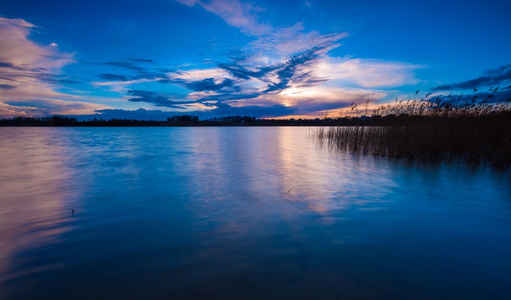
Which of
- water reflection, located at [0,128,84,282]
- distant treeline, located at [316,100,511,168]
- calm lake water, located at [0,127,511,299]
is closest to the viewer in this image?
calm lake water, located at [0,127,511,299]

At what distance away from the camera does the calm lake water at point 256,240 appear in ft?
9.11

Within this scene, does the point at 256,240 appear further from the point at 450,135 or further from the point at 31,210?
the point at 450,135

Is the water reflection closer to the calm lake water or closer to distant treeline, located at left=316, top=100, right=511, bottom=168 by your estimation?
the calm lake water

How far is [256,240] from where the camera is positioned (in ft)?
13.1

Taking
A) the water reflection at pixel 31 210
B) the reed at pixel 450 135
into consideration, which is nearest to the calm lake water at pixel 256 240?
the water reflection at pixel 31 210

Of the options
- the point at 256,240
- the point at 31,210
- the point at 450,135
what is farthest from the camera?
the point at 450,135

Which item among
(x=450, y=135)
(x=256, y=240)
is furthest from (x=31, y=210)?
(x=450, y=135)

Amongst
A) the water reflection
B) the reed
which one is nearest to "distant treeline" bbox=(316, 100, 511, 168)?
the reed

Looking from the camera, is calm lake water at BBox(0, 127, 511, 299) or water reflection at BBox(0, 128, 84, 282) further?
water reflection at BBox(0, 128, 84, 282)

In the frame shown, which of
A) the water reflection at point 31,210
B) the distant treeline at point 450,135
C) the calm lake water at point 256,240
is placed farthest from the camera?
the distant treeline at point 450,135

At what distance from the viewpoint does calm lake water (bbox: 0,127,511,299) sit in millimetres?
2777

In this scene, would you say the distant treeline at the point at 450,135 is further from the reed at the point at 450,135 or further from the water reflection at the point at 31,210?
the water reflection at the point at 31,210

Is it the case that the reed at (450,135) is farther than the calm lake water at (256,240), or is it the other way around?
the reed at (450,135)

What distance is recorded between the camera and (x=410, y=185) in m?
7.86
